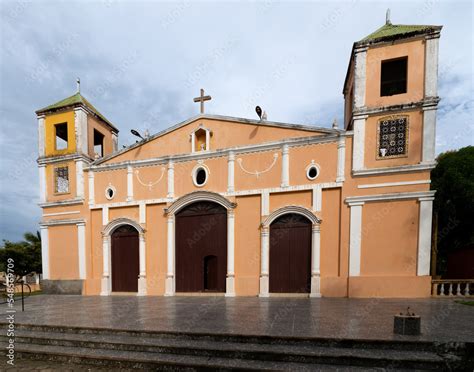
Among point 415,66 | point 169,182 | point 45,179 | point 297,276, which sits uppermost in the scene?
point 415,66

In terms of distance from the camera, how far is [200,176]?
38.7 feet

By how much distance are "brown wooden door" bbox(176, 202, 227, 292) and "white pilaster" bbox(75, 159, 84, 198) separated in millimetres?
5624

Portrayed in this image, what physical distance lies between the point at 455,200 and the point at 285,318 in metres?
13.6

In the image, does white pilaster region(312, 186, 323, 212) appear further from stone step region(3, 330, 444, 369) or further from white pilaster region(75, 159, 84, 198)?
white pilaster region(75, 159, 84, 198)

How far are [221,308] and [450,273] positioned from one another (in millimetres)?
12236

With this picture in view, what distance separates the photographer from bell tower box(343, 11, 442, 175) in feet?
29.8

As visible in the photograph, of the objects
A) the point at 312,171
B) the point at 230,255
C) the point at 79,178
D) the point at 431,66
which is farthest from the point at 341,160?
the point at 79,178

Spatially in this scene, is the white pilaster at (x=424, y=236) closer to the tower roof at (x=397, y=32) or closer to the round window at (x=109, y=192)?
the tower roof at (x=397, y=32)

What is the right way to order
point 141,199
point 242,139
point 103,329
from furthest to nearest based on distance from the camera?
1. point 141,199
2. point 242,139
3. point 103,329

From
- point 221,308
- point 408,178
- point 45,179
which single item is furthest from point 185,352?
point 45,179

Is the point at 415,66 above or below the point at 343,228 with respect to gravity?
above

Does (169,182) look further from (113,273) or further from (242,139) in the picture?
(113,273)

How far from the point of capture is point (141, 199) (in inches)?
484

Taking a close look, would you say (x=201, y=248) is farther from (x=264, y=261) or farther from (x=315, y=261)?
(x=315, y=261)
